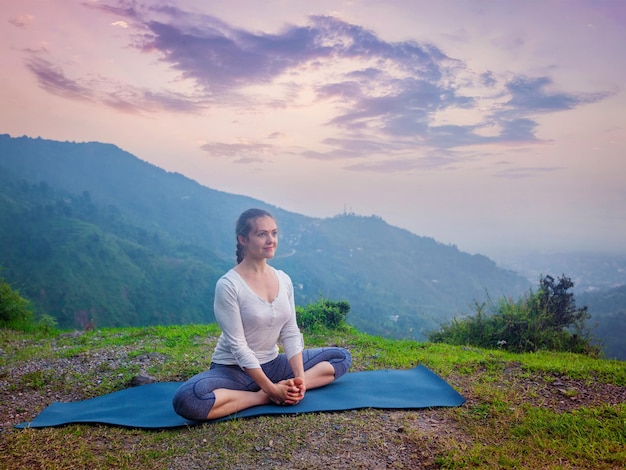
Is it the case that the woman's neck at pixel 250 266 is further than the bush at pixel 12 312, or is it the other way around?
the bush at pixel 12 312

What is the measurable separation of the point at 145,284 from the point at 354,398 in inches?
1864

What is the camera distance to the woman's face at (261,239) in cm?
418

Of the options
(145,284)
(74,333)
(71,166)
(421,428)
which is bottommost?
(145,284)

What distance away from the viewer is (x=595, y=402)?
4500 mm

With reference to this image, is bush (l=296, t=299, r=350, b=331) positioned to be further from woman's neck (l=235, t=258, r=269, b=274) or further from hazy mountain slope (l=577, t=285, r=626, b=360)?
hazy mountain slope (l=577, t=285, r=626, b=360)

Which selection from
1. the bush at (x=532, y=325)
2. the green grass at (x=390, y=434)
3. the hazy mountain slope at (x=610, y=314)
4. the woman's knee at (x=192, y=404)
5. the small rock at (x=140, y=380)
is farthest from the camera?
the hazy mountain slope at (x=610, y=314)

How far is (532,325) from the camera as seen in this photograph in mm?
8047

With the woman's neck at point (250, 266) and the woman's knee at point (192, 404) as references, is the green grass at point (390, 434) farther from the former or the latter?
the woman's neck at point (250, 266)

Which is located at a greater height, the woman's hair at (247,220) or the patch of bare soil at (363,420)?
the woman's hair at (247,220)

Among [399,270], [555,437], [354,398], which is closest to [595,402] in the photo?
[555,437]

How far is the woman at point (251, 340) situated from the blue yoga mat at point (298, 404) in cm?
17

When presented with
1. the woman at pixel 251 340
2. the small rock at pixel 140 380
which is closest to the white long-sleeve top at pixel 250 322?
the woman at pixel 251 340

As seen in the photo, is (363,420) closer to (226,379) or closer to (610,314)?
(226,379)

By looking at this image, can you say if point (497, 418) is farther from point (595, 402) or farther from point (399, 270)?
point (399, 270)
